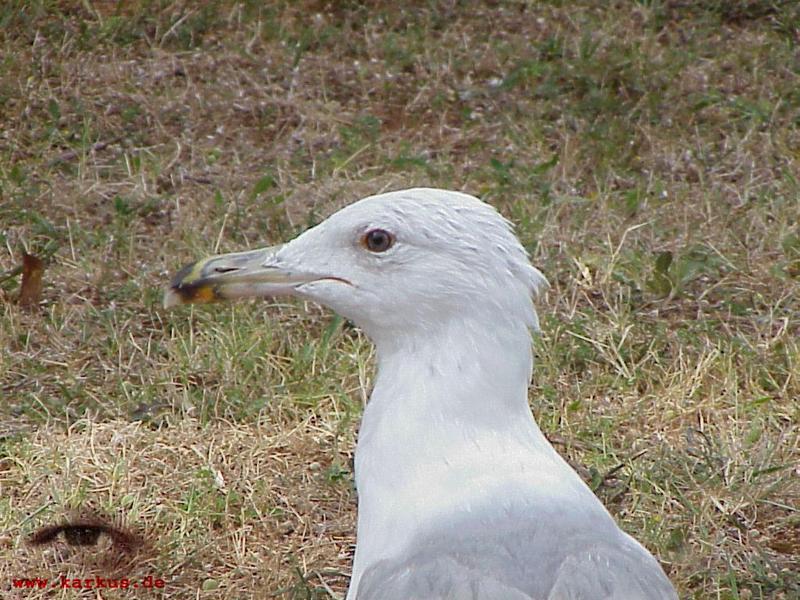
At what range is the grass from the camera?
4270 millimetres

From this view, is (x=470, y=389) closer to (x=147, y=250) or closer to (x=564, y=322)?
(x=564, y=322)

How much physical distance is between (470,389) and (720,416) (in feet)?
6.52

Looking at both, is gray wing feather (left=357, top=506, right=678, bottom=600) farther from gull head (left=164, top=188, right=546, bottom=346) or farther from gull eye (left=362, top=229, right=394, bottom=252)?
gull eye (left=362, top=229, right=394, bottom=252)

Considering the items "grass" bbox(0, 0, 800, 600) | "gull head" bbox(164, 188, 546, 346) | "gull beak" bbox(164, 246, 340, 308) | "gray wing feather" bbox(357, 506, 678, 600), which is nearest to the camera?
"gray wing feather" bbox(357, 506, 678, 600)

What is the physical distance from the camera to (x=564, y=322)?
523 centimetres

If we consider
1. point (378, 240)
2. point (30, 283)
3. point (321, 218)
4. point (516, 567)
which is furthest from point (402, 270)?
point (321, 218)

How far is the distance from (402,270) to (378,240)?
9cm

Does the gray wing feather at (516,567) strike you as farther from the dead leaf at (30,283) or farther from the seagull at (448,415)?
the dead leaf at (30,283)

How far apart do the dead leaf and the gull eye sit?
2697 mm

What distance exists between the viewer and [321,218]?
5961mm

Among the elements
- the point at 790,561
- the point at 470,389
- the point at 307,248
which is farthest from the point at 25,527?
the point at 790,561

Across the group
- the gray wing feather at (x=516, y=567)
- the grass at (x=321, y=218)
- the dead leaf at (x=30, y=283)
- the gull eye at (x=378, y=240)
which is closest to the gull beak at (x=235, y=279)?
the gull eye at (x=378, y=240)

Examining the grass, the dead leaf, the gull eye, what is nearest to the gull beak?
the gull eye

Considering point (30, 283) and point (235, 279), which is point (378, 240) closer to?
point (235, 279)
